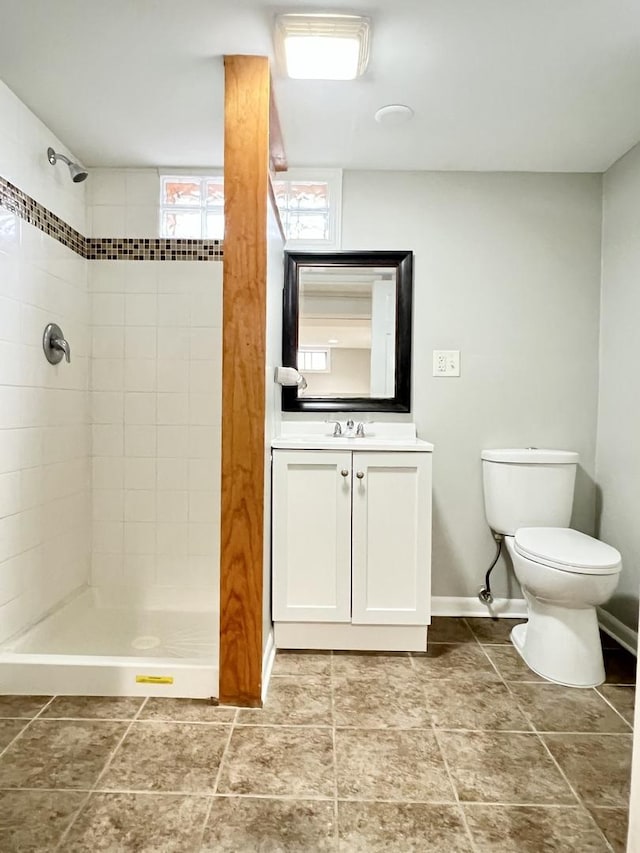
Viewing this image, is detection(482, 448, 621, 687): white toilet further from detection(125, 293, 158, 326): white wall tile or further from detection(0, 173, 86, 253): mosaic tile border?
detection(0, 173, 86, 253): mosaic tile border

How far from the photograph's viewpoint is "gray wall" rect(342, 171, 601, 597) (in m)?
2.36

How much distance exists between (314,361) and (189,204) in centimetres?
96

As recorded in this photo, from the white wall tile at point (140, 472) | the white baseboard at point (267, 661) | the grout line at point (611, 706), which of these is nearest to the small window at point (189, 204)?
the white wall tile at point (140, 472)

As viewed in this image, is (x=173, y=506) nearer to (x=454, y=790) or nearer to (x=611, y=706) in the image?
(x=454, y=790)

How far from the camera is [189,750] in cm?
140

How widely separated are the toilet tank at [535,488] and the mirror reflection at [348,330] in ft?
2.14

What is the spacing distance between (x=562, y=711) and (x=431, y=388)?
1375mm

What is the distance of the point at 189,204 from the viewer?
237cm

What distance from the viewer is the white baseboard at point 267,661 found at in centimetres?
167

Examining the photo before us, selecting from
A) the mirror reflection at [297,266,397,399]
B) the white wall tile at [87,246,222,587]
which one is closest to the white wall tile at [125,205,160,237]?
the white wall tile at [87,246,222,587]

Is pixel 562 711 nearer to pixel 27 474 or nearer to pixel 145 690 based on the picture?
pixel 145 690

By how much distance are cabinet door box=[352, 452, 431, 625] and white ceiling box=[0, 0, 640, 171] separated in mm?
1323

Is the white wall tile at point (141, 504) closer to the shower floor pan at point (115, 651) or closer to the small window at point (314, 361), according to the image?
the shower floor pan at point (115, 651)

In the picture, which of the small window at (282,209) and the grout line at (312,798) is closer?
the grout line at (312,798)
